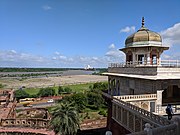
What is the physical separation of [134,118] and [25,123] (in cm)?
2224

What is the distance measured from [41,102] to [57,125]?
46.8m

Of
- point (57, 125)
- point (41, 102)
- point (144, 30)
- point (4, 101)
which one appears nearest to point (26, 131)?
point (57, 125)

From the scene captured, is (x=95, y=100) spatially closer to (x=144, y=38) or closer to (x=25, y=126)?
(x=25, y=126)

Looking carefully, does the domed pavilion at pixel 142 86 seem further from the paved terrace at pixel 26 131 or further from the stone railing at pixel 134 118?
the paved terrace at pixel 26 131

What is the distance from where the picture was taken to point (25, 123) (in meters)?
33.7

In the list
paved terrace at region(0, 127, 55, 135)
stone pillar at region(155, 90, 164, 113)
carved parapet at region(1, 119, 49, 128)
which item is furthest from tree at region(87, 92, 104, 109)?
stone pillar at region(155, 90, 164, 113)

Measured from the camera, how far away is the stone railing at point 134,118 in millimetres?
12393

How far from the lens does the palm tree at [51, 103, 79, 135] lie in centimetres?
2603

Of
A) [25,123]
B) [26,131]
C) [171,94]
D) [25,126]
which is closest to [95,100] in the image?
[25,123]

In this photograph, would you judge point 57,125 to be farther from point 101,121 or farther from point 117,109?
point 101,121

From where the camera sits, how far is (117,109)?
2012 cm

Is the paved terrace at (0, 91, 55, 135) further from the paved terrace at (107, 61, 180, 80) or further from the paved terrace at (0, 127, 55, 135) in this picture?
the paved terrace at (107, 61, 180, 80)

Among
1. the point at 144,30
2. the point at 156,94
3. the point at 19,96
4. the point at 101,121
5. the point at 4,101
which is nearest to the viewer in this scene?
the point at 156,94

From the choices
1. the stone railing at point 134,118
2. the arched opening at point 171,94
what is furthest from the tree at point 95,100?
the stone railing at point 134,118
